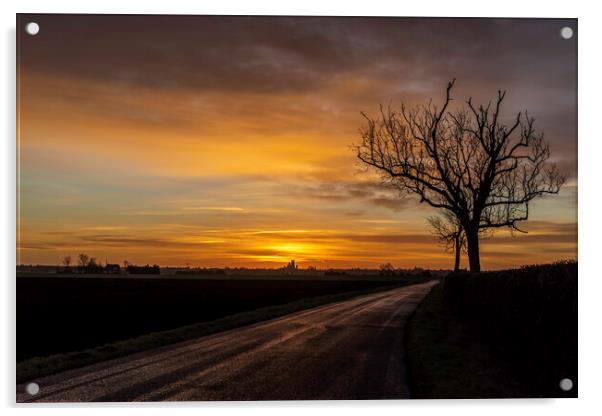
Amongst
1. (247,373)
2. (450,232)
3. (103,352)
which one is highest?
(450,232)

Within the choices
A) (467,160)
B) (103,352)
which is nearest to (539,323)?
(467,160)

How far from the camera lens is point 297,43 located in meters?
11.8

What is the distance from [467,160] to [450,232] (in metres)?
1.74

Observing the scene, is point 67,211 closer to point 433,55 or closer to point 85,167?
point 85,167

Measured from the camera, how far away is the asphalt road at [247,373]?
33.3 ft

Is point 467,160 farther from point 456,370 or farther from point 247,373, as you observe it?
point 247,373

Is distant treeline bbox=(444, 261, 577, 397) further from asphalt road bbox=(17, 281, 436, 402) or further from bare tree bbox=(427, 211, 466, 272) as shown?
asphalt road bbox=(17, 281, 436, 402)

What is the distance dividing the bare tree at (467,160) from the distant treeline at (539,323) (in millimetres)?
1370

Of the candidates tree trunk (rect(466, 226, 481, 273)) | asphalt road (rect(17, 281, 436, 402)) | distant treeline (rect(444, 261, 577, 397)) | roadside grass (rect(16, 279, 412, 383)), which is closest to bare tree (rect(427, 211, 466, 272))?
tree trunk (rect(466, 226, 481, 273))

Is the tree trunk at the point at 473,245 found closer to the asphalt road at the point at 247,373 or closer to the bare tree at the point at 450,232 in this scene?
the bare tree at the point at 450,232

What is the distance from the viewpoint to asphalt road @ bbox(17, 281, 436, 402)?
A: 1016 centimetres

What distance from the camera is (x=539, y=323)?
1058cm

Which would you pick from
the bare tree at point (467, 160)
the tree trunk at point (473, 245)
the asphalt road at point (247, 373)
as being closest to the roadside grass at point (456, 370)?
the asphalt road at point (247, 373)

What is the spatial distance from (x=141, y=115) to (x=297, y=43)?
333 cm
